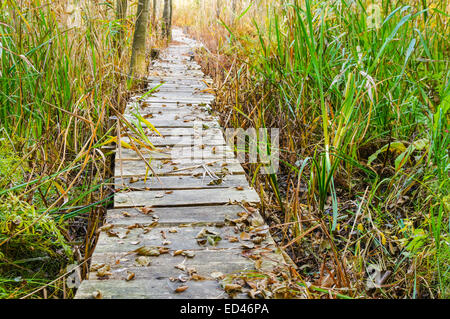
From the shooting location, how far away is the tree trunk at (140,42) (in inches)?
185

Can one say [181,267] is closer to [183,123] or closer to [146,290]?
[146,290]

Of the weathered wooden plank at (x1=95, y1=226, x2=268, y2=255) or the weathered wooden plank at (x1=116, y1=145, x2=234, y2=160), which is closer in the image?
the weathered wooden plank at (x1=95, y1=226, x2=268, y2=255)

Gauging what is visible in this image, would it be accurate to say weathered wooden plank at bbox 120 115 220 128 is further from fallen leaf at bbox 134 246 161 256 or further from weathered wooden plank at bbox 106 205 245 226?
fallen leaf at bbox 134 246 161 256

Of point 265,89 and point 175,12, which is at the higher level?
point 175,12

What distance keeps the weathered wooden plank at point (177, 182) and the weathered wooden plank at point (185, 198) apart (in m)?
0.06

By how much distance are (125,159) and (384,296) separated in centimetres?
167

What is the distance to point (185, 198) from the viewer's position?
204cm

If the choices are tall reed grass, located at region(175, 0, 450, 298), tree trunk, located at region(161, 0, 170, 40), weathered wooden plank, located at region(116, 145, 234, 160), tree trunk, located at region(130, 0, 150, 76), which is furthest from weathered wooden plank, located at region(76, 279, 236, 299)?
tree trunk, located at region(161, 0, 170, 40)

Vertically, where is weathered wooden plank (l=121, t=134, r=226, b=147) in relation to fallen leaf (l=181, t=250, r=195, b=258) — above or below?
above

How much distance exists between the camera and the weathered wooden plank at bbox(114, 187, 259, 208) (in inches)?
77.8

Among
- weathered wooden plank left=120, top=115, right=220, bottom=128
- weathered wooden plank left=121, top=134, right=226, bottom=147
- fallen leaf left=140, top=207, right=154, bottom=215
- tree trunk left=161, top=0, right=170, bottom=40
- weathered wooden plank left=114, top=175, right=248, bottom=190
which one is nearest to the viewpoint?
fallen leaf left=140, top=207, right=154, bottom=215

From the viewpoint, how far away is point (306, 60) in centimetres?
281
